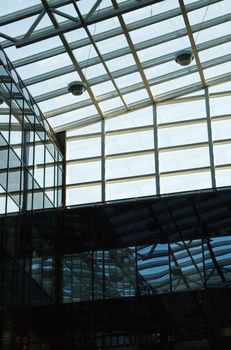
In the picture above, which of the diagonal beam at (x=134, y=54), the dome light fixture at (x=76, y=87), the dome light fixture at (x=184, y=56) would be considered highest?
the diagonal beam at (x=134, y=54)

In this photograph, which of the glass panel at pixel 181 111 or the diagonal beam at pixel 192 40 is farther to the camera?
the glass panel at pixel 181 111

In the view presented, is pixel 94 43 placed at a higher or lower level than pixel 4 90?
higher

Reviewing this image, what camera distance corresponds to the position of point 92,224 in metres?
32.0

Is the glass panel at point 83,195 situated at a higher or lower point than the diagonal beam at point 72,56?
lower

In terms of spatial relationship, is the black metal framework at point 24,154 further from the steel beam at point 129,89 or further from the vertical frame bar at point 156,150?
the vertical frame bar at point 156,150

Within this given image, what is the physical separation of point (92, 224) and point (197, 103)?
735 centimetres

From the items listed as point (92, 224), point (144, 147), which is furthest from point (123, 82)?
point (92, 224)

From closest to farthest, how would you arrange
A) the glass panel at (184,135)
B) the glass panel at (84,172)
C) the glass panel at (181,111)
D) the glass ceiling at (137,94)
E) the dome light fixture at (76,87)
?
1. the glass ceiling at (137,94)
2. the dome light fixture at (76,87)
3. the glass panel at (184,135)
4. the glass panel at (84,172)
5. the glass panel at (181,111)

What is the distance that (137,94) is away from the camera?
34.1 m

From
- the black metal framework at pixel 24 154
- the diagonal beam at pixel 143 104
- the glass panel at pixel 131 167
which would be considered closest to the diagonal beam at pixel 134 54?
the diagonal beam at pixel 143 104

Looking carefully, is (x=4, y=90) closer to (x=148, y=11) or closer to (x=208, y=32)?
(x=148, y=11)

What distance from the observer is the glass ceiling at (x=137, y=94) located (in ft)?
95.9

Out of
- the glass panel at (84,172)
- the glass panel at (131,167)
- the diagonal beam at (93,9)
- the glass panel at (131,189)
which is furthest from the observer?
the glass panel at (84,172)

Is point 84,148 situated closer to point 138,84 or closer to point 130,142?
point 130,142
